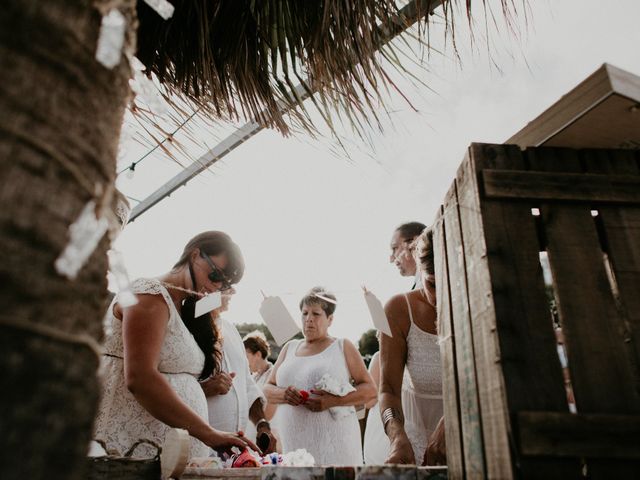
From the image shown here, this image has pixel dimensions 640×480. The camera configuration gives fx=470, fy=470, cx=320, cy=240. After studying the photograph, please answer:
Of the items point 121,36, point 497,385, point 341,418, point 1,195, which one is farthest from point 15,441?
point 341,418

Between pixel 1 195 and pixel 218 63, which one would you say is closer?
pixel 1 195

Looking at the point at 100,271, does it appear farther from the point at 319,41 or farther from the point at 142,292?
the point at 142,292

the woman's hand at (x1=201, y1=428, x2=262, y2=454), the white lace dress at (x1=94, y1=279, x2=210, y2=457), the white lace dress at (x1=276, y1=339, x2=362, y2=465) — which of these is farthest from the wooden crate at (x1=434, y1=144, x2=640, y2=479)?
the white lace dress at (x1=276, y1=339, x2=362, y2=465)

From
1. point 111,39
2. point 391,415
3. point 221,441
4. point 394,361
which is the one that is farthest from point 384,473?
point 394,361

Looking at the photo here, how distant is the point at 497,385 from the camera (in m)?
1.13

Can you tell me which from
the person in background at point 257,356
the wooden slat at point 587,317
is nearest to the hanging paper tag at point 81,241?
→ the wooden slat at point 587,317

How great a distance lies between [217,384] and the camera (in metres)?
2.69

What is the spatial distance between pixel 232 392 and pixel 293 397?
0.60 metres

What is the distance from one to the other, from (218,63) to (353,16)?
0.56 m

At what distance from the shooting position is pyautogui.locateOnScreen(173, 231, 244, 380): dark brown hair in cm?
253

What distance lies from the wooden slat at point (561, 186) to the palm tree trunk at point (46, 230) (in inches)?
41.2

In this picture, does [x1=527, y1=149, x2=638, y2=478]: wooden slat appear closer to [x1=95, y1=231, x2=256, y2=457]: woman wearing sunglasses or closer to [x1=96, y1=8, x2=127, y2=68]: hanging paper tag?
[x1=96, y1=8, x2=127, y2=68]: hanging paper tag

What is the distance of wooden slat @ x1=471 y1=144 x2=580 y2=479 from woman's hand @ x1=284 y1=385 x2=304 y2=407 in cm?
236

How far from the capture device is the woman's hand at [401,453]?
208cm
